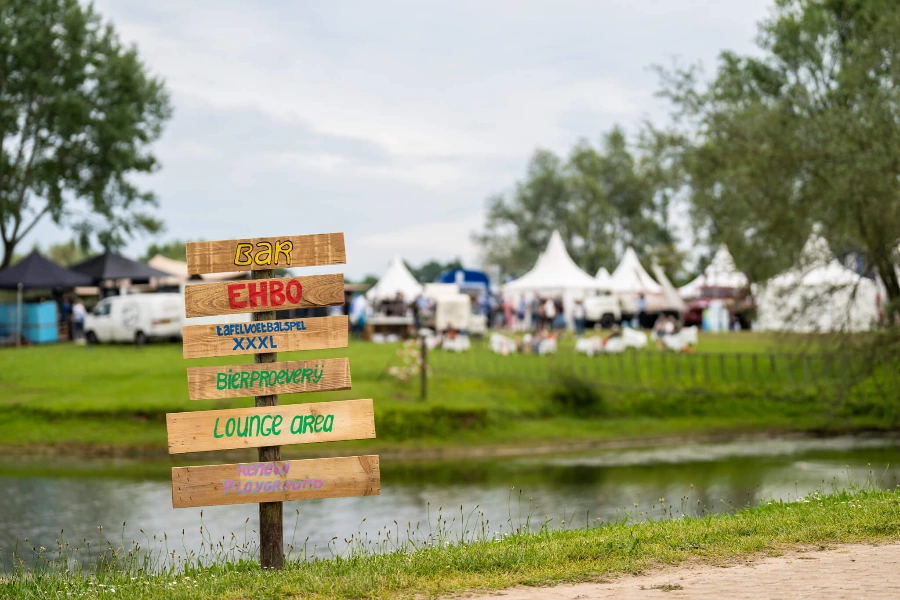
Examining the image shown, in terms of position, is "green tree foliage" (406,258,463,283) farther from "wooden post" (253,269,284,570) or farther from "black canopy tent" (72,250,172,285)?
"wooden post" (253,269,284,570)

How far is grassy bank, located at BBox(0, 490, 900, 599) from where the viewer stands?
7668 mm

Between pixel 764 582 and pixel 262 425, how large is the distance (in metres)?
4.20

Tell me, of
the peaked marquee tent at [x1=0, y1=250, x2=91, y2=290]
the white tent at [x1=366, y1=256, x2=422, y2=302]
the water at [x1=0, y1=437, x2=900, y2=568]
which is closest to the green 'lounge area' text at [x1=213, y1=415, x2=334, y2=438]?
the water at [x1=0, y1=437, x2=900, y2=568]

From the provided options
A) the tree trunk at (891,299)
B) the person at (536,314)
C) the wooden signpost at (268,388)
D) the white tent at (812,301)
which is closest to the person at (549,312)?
the person at (536,314)

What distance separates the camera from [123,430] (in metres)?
28.5

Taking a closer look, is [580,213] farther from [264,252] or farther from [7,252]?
[264,252]

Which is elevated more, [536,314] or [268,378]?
[536,314]

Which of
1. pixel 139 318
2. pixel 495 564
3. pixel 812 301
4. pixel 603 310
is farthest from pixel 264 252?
pixel 603 310

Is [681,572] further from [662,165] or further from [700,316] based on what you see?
[700,316]

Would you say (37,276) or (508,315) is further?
(508,315)

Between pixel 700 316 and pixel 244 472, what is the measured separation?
4518 centimetres

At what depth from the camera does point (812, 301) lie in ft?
94.9

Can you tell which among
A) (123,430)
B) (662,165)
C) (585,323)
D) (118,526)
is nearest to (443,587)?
(118,526)

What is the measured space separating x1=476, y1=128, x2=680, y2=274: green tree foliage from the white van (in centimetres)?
4787
